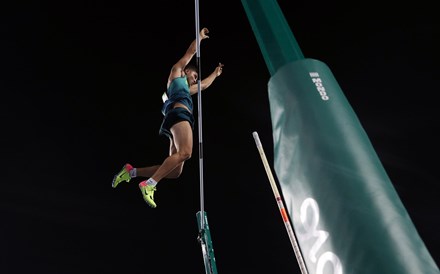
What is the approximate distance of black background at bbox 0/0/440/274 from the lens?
5.52m

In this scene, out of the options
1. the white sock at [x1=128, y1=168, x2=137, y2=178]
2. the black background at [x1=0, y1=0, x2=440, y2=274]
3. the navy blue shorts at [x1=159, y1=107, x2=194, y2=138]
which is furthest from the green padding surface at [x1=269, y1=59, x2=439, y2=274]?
the black background at [x1=0, y1=0, x2=440, y2=274]

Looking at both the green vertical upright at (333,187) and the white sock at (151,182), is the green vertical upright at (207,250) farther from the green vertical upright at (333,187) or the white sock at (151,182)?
the green vertical upright at (333,187)

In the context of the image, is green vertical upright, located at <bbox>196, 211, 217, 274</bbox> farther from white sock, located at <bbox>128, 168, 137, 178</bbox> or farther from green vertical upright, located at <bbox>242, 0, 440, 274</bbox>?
green vertical upright, located at <bbox>242, 0, 440, 274</bbox>

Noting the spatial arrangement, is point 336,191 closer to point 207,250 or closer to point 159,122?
point 207,250

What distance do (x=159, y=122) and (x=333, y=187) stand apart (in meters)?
6.69

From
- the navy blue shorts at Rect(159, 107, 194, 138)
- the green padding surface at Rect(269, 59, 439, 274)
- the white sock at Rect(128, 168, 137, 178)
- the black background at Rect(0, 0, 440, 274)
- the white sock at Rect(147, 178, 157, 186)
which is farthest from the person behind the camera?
the black background at Rect(0, 0, 440, 274)

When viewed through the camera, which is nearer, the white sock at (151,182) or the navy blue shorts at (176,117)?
the white sock at (151,182)

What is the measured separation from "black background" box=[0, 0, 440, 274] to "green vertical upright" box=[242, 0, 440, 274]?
5.06m

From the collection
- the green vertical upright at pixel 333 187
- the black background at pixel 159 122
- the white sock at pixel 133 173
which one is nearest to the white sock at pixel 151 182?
the white sock at pixel 133 173

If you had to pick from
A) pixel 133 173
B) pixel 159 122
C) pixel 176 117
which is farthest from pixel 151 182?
pixel 159 122

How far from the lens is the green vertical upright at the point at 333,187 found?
41 cm

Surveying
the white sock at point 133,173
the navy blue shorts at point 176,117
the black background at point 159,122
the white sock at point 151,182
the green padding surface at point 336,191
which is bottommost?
the green padding surface at point 336,191

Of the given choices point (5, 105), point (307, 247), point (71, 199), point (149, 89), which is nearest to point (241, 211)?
point (149, 89)

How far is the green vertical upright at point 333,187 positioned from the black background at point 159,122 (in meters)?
5.06
